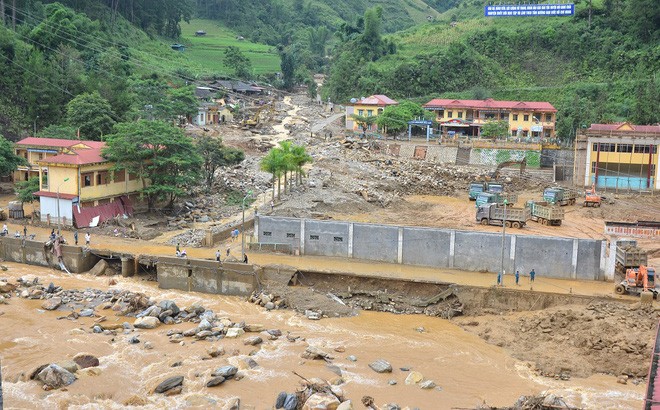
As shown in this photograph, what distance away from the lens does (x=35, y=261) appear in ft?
136

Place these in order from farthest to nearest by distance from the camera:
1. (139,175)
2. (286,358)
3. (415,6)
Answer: (415,6)
(139,175)
(286,358)

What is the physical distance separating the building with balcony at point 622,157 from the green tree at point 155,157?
108ft

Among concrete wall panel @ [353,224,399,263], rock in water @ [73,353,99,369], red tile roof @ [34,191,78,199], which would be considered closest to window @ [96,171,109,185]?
red tile roof @ [34,191,78,199]

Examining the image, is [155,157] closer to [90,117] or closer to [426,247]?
[90,117]

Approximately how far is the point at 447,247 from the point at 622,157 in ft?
98.8

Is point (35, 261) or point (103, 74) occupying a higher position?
point (103, 74)

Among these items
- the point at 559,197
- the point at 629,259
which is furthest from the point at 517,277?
the point at 559,197

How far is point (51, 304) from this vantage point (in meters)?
34.2

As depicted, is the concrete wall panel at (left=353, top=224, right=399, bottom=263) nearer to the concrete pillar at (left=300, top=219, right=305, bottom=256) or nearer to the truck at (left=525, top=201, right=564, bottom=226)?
the concrete pillar at (left=300, top=219, right=305, bottom=256)

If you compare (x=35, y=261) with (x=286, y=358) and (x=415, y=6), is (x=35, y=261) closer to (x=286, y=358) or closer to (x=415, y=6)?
(x=286, y=358)

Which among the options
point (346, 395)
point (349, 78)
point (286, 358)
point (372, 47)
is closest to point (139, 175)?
point (286, 358)

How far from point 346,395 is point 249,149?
54507 millimetres

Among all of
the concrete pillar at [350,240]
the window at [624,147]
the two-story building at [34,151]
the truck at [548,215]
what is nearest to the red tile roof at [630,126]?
the window at [624,147]

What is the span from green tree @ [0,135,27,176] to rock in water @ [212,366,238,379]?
34.3m
